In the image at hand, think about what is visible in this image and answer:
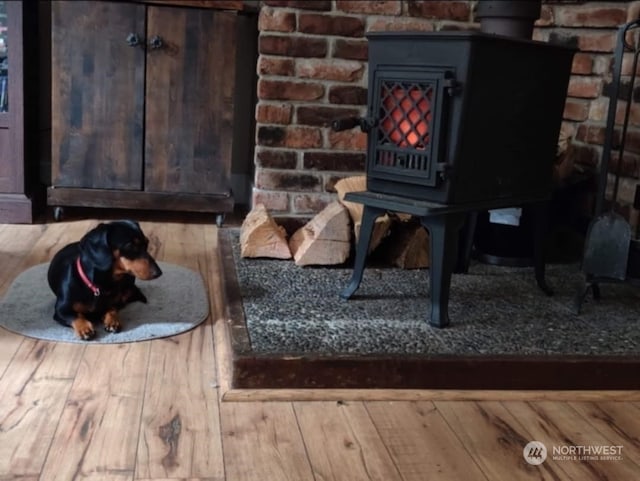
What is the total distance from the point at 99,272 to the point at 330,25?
1.37 meters

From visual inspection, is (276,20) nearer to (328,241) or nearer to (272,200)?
(272,200)

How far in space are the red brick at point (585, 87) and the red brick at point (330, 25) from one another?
80 centimetres

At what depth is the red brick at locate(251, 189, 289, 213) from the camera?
297 cm

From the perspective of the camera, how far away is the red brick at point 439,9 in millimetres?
2889

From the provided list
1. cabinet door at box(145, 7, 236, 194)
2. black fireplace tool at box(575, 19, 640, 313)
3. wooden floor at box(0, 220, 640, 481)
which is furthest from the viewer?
cabinet door at box(145, 7, 236, 194)

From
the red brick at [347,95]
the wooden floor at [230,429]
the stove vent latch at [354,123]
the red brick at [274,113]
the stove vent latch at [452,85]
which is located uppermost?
the stove vent latch at [452,85]

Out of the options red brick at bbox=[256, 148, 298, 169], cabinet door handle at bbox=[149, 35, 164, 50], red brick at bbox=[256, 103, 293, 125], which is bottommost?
red brick at bbox=[256, 148, 298, 169]

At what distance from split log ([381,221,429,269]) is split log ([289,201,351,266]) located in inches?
6.7

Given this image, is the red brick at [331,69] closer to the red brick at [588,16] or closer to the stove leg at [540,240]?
the red brick at [588,16]

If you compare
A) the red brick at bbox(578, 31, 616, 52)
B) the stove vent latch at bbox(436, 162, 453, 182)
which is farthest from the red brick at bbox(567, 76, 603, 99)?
the stove vent latch at bbox(436, 162, 453, 182)

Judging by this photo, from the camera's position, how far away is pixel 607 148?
220 centimetres

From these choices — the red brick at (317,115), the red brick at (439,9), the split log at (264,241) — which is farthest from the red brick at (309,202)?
the red brick at (439,9)

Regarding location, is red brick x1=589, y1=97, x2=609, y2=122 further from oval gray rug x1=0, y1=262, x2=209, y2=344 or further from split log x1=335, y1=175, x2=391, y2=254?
oval gray rug x1=0, y1=262, x2=209, y2=344

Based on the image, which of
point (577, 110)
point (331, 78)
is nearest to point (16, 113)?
point (331, 78)
